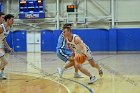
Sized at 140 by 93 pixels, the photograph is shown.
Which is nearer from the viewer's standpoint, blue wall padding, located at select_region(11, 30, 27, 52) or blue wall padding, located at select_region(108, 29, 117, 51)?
blue wall padding, located at select_region(108, 29, 117, 51)

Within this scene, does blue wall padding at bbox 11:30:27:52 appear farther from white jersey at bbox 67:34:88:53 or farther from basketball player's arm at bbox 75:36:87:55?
basketball player's arm at bbox 75:36:87:55

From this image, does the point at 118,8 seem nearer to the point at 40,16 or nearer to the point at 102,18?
the point at 102,18

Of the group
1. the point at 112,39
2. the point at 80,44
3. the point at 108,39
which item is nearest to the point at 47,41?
the point at 108,39

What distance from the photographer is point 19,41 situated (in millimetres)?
22109

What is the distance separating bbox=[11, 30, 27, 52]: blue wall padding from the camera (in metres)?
22.1

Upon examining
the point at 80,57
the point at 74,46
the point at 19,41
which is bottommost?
the point at 19,41

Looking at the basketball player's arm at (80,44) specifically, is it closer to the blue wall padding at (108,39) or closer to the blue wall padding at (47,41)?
the blue wall padding at (108,39)

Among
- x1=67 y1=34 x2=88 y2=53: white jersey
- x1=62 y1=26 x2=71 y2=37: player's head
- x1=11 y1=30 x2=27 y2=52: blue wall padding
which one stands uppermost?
x1=62 y1=26 x2=71 y2=37: player's head

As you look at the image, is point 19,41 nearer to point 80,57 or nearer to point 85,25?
point 85,25

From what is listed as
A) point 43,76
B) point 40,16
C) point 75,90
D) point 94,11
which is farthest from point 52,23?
point 75,90

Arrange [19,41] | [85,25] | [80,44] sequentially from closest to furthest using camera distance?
[80,44], [85,25], [19,41]

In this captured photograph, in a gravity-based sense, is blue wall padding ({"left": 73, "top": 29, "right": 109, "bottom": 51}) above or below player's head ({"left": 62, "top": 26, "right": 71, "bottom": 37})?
below

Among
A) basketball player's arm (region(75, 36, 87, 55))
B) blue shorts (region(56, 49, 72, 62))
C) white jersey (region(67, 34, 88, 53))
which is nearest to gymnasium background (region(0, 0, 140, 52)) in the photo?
blue shorts (region(56, 49, 72, 62))

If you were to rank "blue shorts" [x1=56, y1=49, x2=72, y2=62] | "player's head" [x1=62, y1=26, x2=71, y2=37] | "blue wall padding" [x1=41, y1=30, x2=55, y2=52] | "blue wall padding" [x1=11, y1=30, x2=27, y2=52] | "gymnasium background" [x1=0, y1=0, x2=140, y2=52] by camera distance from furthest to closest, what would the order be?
"blue wall padding" [x1=11, y1=30, x2=27, y2=52]
"blue wall padding" [x1=41, y1=30, x2=55, y2=52]
"gymnasium background" [x1=0, y1=0, x2=140, y2=52]
"blue shorts" [x1=56, y1=49, x2=72, y2=62]
"player's head" [x1=62, y1=26, x2=71, y2=37]
